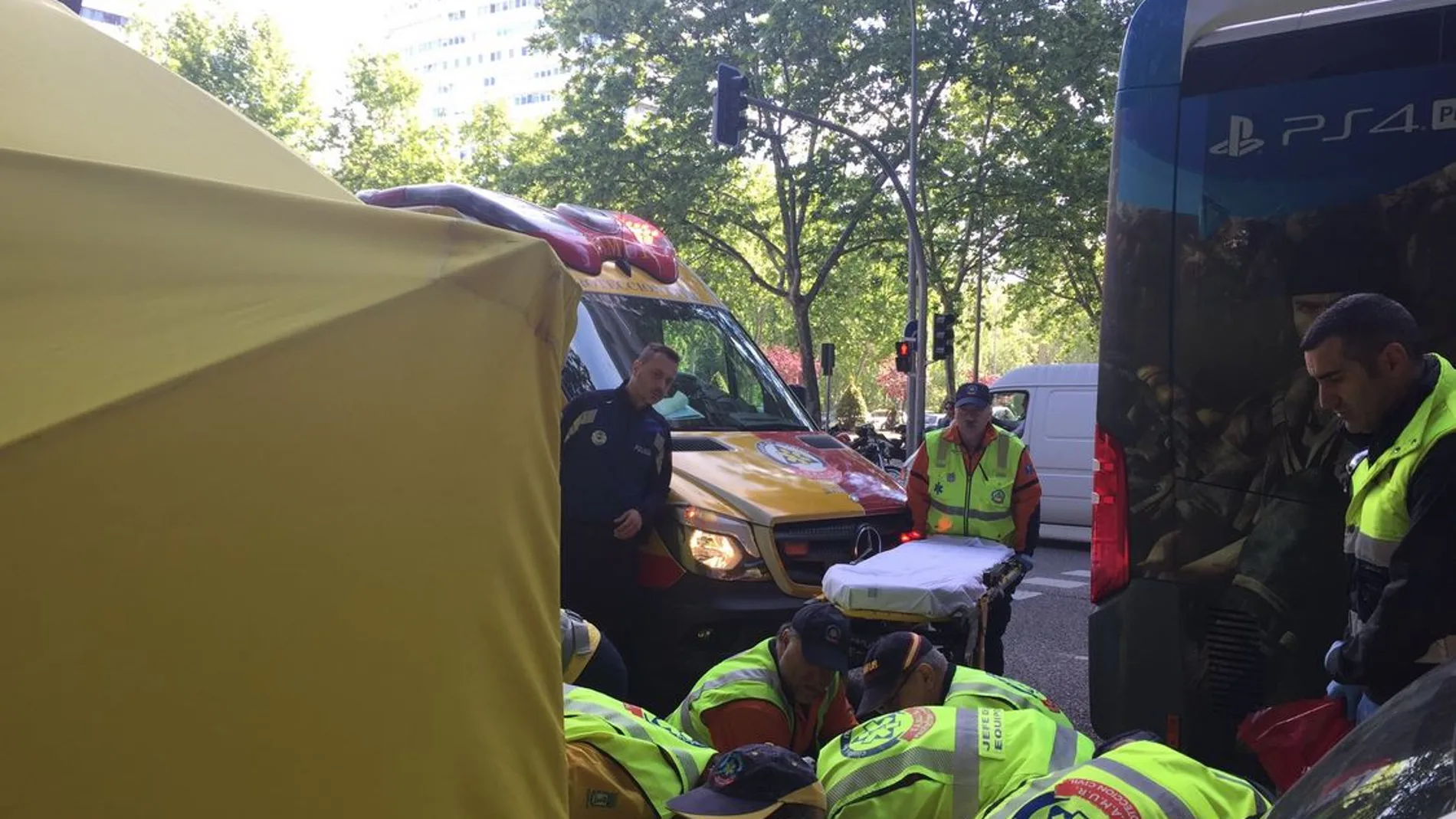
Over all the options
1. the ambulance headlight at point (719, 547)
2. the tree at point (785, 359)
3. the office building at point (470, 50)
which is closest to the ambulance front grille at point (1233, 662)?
the ambulance headlight at point (719, 547)

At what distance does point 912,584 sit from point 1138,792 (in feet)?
7.41

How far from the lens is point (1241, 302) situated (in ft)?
11.7

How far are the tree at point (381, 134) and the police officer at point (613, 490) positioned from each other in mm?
28005

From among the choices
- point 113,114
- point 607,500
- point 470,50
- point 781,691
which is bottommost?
point 781,691

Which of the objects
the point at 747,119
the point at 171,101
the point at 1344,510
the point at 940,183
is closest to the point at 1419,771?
the point at 1344,510

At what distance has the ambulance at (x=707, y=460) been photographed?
523cm

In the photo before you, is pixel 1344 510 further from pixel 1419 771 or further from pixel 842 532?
pixel 842 532

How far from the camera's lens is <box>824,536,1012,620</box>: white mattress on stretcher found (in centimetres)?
446

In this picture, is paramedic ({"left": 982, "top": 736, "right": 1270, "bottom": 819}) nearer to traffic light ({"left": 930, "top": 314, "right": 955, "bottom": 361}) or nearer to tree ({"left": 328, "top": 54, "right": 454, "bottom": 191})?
traffic light ({"left": 930, "top": 314, "right": 955, "bottom": 361})

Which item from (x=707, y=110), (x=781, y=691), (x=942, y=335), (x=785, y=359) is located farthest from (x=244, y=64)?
(x=781, y=691)

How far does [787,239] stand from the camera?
23578 millimetres

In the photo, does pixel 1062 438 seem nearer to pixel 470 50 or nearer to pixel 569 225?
pixel 569 225

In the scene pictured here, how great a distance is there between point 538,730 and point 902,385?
182 feet

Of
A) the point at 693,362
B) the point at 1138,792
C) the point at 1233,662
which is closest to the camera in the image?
the point at 1138,792
